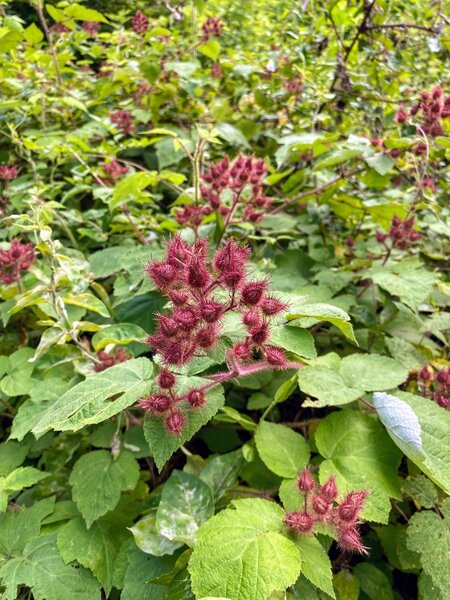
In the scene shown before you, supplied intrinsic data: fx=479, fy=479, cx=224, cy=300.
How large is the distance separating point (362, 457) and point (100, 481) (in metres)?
0.74

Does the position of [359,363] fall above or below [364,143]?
below

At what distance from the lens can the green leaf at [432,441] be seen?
115 cm

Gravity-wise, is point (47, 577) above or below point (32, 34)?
below

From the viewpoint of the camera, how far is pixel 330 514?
3.49 ft

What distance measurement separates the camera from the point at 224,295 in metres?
1.15

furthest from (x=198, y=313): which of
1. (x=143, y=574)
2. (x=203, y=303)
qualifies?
(x=143, y=574)

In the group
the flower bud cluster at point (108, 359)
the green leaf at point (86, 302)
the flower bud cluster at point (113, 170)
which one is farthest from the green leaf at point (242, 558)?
the flower bud cluster at point (113, 170)

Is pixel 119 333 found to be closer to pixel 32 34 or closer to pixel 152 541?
pixel 152 541

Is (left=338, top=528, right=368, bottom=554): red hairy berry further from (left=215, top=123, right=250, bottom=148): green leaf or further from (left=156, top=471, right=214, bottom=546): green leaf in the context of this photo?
(left=215, top=123, right=250, bottom=148): green leaf

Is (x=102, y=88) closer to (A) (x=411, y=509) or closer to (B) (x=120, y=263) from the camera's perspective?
(B) (x=120, y=263)

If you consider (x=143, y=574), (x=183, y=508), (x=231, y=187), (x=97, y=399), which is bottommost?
(x=143, y=574)

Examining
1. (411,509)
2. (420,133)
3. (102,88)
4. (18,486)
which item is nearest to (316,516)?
(411,509)

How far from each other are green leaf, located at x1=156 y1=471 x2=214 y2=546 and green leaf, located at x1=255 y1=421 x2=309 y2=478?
0.18m

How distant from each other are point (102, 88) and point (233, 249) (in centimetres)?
229
